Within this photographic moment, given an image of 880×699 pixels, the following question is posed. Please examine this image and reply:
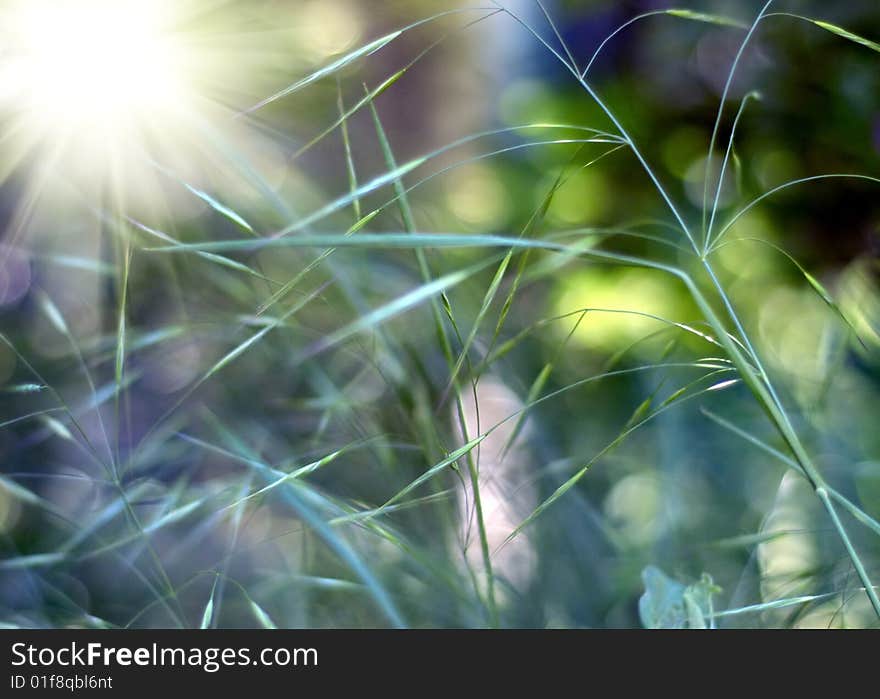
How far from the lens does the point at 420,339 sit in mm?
677

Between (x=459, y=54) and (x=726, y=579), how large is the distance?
99cm

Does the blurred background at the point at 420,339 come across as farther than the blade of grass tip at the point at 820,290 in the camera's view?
Yes

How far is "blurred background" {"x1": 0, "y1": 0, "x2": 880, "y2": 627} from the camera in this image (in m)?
0.42

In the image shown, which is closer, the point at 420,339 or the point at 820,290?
the point at 820,290

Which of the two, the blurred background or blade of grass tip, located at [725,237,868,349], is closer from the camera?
blade of grass tip, located at [725,237,868,349]

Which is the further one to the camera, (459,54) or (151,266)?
(459,54)

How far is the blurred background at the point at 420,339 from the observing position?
0.42 m

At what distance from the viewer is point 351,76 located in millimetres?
1067

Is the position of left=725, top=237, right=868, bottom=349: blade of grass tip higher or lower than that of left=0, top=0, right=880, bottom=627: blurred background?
lower

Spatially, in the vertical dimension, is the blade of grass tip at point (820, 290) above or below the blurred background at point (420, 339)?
below

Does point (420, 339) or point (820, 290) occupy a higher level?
point (420, 339)

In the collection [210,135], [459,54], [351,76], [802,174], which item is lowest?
[210,135]

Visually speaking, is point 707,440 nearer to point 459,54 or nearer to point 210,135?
point 210,135

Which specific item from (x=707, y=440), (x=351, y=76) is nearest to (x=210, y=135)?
(x=707, y=440)
